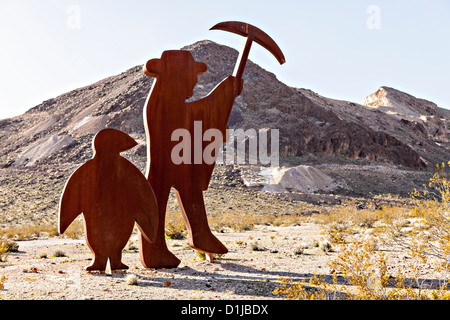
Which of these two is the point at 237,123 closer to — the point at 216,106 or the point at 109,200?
the point at 216,106

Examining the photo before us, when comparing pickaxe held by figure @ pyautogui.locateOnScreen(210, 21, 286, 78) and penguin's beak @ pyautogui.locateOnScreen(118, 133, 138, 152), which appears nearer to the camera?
penguin's beak @ pyautogui.locateOnScreen(118, 133, 138, 152)

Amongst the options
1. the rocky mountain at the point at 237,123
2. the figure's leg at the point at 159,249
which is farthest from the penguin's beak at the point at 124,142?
the rocky mountain at the point at 237,123

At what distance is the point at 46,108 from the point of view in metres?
68.2

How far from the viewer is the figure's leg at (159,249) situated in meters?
7.75

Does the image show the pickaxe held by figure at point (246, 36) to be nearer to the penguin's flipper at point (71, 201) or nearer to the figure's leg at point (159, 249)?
the figure's leg at point (159, 249)

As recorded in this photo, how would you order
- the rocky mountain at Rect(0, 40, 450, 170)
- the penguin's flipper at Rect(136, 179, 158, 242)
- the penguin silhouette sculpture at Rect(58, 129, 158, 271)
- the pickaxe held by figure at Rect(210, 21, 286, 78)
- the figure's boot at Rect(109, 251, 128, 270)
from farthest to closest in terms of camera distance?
the rocky mountain at Rect(0, 40, 450, 170)
the pickaxe held by figure at Rect(210, 21, 286, 78)
the penguin's flipper at Rect(136, 179, 158, 242)
the figure's boot at Rect(109, 251, 128, 270)
the penguin silhouette sculpture at Rect(58, 129, 158, 271)

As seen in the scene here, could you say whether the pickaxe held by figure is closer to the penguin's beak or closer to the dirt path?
the penguin's beak

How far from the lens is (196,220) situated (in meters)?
8.15

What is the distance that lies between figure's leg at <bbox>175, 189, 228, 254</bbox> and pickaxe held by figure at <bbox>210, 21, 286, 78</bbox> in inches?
117

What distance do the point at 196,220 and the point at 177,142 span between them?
5.57 feet

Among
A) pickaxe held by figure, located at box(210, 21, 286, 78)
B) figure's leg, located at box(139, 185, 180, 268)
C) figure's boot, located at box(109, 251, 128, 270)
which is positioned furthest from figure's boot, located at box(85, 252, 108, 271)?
pickaxe held by figure, located at box(210, 21, 286, 78)

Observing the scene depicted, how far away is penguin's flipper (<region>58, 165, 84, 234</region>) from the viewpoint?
6.81m

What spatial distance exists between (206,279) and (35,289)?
291 cm

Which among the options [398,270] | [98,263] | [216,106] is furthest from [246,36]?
[398,270]
